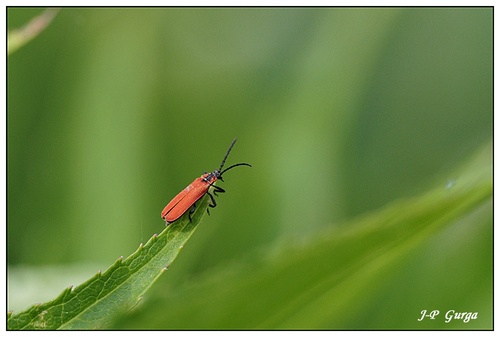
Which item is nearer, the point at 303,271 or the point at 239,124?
the point at 303,271

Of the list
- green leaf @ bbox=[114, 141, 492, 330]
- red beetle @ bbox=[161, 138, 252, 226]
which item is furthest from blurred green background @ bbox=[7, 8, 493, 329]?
green leaf @ bbox=[114, 141, 492, 330]

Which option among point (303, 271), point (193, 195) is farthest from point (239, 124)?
point (303, 271)

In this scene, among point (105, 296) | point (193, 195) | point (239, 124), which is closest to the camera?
point (105, 296)

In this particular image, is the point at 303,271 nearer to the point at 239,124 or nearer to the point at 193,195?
the point at 193,195

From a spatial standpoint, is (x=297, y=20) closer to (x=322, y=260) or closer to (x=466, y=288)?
(x=466, y=288)

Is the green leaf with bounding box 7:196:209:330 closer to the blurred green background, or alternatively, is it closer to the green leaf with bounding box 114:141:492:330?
the green leaf with bounding box 114:141:492:330

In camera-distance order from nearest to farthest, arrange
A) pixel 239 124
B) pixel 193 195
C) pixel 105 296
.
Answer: pixel 105 296, pixel 193 195, pixel 239 124
